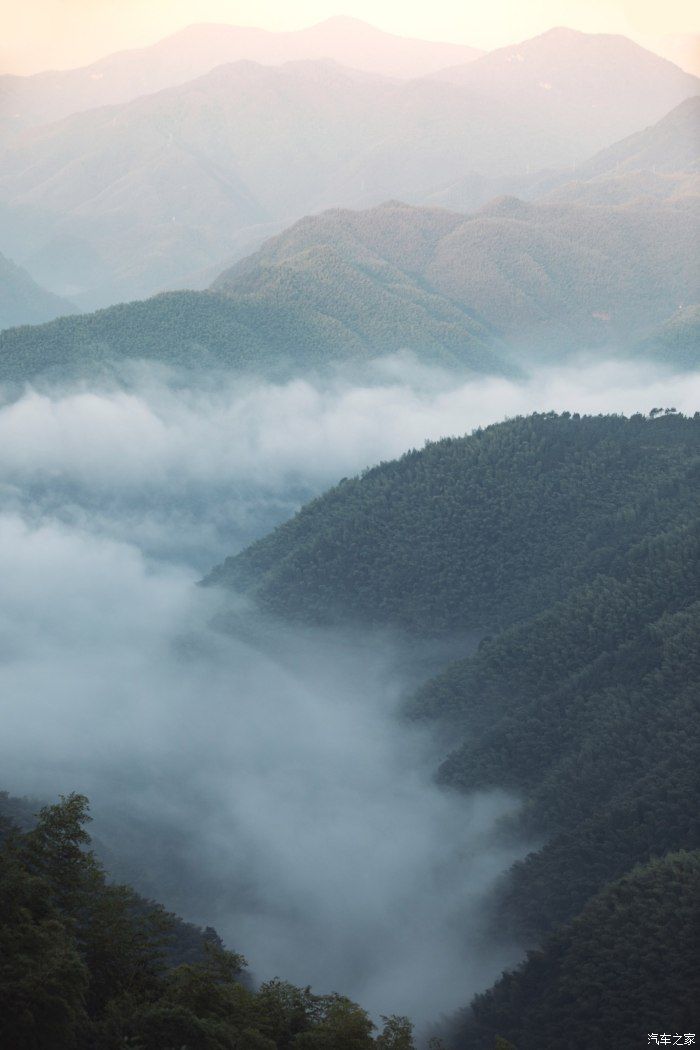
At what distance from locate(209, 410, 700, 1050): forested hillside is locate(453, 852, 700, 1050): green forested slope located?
107 mm

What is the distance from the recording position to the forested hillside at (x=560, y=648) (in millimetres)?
54562

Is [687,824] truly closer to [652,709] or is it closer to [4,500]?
[652,709]

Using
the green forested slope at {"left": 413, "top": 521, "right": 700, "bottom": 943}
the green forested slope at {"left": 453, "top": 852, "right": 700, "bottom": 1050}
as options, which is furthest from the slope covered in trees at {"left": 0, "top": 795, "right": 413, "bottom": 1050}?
the green forested slope at {"left": 413, "top": 521, "right": 700, "bottom": 943}

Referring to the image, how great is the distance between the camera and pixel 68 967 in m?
30.4

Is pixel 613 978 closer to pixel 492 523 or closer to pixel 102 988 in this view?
pixel 102 988

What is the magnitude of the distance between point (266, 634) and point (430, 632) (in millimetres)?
15590

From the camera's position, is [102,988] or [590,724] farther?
[590,724]

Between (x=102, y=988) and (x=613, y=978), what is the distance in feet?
85.4

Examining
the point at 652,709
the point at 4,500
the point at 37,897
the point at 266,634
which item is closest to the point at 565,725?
the point at 652,709

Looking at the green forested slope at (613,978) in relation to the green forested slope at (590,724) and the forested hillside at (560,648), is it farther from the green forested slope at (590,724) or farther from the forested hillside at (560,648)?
the green forested slope at (590,724)

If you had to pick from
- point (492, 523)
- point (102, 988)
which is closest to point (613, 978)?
point (102, 988)

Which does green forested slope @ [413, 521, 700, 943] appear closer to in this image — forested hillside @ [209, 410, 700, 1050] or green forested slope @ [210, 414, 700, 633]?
forested hillside @ [209, 410, 700, 1050]

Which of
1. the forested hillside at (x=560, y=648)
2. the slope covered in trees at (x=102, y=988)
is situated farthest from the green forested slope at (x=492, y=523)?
the slope covered in trees at (x=102, y=988)

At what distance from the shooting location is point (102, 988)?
35250 mm
